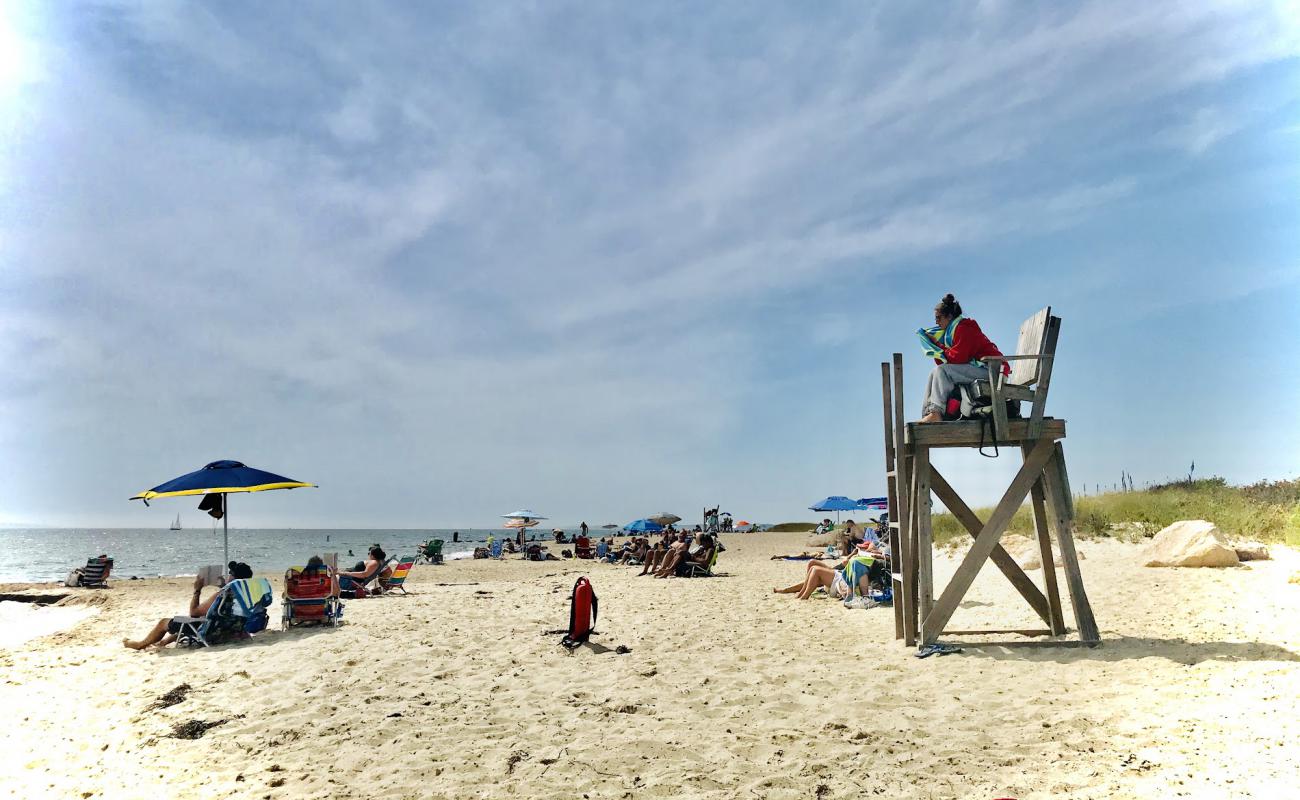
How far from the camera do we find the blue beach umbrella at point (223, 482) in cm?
1041

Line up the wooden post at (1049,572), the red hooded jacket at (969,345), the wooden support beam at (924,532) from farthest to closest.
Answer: the wooden post at (1049,572)
the red hooded jacket at (969,345)
the wooden support beam at (924,532)

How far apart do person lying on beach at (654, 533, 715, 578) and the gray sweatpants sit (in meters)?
11.3

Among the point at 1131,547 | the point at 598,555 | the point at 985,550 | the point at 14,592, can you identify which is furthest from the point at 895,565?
the point at 598,555

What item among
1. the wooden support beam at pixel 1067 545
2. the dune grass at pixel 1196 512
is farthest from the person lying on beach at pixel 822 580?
the wooden support beam at pixel 1067 545

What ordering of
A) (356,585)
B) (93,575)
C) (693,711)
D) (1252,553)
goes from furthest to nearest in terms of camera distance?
(93,575) < (356,585) < (1252,553) < (693,711)

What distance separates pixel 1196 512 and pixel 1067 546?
31.6 ft

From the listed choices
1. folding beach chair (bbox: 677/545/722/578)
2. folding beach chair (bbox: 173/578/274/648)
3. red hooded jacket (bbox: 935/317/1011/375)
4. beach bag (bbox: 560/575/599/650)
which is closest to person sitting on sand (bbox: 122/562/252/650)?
folding beach chair (bbox: 173/578/274/648)

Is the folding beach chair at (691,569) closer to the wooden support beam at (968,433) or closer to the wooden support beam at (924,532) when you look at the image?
the wooden support beam at (924,532)

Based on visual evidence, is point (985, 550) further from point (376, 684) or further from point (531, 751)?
point (376, 684)

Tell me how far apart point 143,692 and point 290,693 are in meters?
1.69

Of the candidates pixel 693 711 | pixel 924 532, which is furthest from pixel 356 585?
pixel 924 532

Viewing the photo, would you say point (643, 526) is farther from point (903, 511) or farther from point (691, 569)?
point (903, 511)

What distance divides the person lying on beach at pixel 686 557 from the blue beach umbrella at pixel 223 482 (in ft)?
31.7

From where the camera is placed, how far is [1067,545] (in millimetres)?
7316
